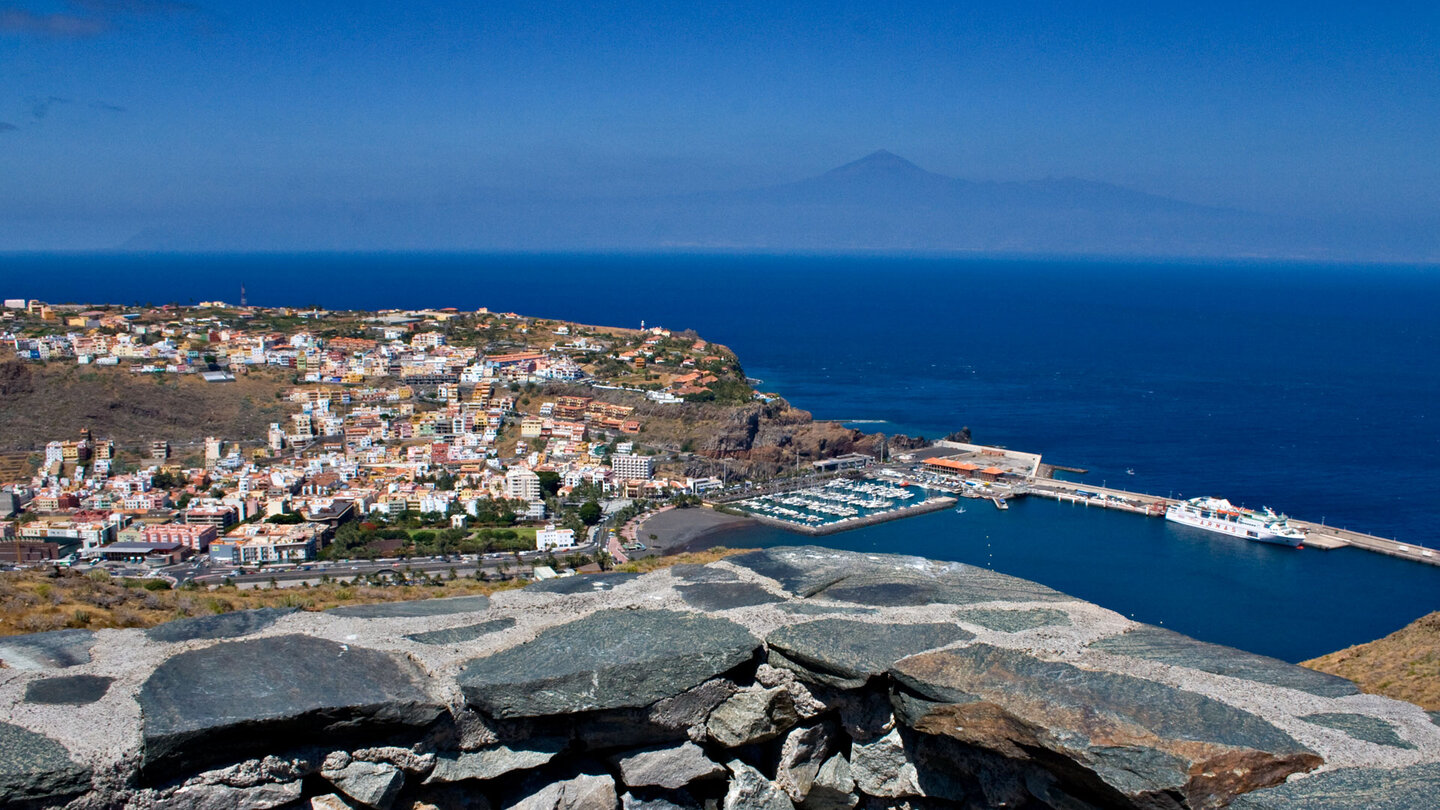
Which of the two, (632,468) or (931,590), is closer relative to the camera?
(931,590)

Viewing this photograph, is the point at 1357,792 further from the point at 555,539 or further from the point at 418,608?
the point at 555,539

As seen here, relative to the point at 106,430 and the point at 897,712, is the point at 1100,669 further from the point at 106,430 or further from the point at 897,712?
the point at 106,430

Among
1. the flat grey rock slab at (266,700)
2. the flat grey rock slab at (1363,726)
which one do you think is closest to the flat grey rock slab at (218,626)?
the flat grey rock slab at (266,700)

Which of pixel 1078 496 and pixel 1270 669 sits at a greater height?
pixel 1270 669

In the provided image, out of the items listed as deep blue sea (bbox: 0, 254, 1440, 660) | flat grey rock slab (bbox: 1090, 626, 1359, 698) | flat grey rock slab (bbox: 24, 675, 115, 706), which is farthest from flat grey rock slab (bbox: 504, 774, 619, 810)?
deep blue sea (bbox: 0, 254, 1440, 660)

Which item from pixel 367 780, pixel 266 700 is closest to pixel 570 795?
pixel 367 780

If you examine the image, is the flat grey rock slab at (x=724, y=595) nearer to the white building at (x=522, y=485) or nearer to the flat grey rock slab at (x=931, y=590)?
the flat grey rock slab at (x=931, y=590)

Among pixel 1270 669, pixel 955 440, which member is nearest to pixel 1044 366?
pixel 955 440
